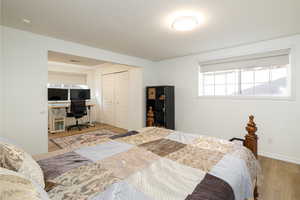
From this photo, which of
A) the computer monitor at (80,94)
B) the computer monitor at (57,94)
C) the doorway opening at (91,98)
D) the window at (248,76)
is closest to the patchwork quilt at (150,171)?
the window at (248,76)

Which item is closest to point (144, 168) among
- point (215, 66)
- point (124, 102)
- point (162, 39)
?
point (162, 39)

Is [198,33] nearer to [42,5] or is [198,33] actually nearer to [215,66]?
[215,66]

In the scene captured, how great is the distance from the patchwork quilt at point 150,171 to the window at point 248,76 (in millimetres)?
2010

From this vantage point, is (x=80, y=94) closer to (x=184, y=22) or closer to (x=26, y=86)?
(x=26, y=86)

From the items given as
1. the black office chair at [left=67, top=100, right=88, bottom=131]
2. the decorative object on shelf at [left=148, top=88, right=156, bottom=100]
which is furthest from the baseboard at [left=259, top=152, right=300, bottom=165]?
the black office chair at [left=67, top=100, right=88, bottom=131]

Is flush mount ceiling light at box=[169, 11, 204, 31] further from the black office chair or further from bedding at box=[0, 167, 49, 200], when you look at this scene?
the black office chair

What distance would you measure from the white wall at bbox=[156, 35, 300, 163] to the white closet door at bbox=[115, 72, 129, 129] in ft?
4.11

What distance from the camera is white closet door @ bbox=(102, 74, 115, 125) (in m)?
5.32

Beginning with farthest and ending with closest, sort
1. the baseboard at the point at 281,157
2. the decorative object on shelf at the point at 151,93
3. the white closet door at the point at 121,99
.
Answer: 1. the white closet door at the point at 121,99
2. the decorative object on shelf at the point at 151,93
3. the baseboard at the point at 281,157

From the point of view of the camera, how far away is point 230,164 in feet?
3.90

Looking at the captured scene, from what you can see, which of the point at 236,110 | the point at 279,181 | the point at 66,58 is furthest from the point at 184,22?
the point at 66,58

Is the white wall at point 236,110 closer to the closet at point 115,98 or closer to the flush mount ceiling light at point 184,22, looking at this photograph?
the closet at point 115,98

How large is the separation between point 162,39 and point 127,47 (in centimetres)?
87

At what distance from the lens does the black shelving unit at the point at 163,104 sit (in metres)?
3.78
